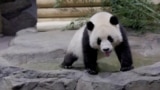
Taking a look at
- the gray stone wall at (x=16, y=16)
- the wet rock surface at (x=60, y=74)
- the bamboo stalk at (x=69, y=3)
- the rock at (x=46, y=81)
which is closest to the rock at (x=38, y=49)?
the wet rock surface at (x=60, y=74)

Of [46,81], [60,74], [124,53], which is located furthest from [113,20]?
[46,81]

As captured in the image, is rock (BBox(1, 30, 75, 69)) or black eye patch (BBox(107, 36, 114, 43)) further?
rock (BBox(1, 30, 75, 69))

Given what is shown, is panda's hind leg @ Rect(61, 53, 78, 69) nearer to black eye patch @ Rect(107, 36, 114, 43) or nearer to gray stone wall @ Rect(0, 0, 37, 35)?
black eye patch @ Rect(107, 36, 114, 43)

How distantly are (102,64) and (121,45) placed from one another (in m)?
0.52

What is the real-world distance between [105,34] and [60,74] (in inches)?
23.7

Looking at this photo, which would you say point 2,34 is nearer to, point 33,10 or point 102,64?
point 33,10

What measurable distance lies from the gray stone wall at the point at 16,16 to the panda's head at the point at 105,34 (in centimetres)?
427

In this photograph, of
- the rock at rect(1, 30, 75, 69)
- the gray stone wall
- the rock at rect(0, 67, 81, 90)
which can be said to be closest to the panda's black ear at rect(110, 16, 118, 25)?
the rock at rect(0, 67, 81, 90)

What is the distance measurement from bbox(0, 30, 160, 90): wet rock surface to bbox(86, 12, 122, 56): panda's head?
288mm

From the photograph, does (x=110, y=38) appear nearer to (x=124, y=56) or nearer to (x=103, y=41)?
(x=103, y=41)

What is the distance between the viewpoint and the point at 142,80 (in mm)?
3436

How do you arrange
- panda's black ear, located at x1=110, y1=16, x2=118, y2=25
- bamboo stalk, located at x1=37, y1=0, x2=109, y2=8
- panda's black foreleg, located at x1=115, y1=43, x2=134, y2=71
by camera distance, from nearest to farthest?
panda's black ear, located at x1=110, y1=16, x2=118, y2=25 < panda's black foreleg, located at x1=115, y1=43, x2=134, y2=71 < bamboo stalk, located at x1=37, y1=0, x2=109, y2=8

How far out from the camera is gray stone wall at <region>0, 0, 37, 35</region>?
7727 mm

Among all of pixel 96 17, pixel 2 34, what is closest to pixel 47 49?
pixel 96 17
